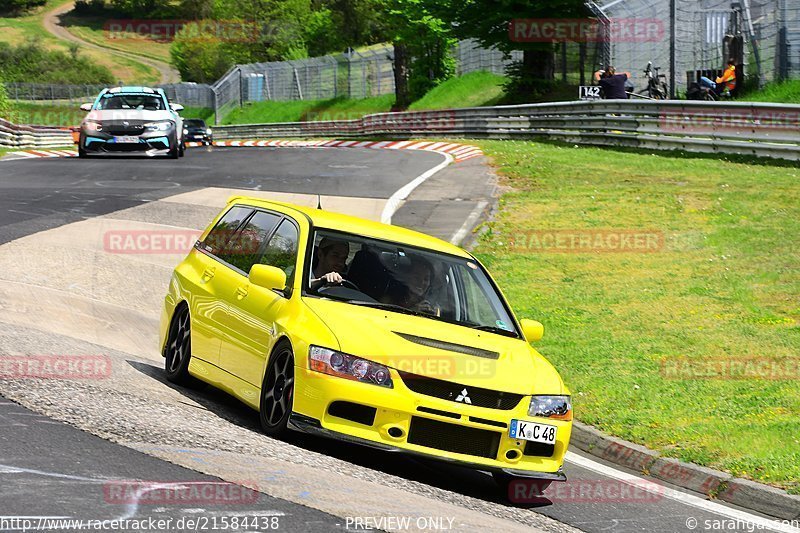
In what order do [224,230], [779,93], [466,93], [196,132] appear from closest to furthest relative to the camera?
[224,230]
[779,93]
[196,132]
[466,93]

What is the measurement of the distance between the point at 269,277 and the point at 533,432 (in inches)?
78.5

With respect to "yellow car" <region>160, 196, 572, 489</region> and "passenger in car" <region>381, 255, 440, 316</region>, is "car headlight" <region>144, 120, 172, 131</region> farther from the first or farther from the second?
"passenger in car" <region>381, 255, 440, 316</region>

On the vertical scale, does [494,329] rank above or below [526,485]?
above

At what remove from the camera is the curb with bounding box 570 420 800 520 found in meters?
8.52

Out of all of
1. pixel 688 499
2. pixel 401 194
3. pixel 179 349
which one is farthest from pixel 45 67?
pixel 688 499

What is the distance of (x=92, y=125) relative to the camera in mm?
29109

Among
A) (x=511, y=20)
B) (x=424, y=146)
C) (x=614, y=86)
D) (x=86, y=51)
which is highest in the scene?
(x=86, y=51)

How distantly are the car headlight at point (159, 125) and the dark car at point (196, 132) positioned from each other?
906 inches

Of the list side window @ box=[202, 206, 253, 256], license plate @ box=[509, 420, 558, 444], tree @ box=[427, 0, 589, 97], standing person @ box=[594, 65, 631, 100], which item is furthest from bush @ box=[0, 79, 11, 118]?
license plate @ box=[509, 420, 558, 444]

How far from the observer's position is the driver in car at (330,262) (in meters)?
8.45

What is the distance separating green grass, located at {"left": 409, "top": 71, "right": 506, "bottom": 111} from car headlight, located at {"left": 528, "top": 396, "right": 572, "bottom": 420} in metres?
44.3

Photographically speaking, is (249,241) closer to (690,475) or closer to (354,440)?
(354,440)

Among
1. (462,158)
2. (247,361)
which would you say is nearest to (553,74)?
(462,158)

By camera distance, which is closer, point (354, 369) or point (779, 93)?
point (354, 369)
